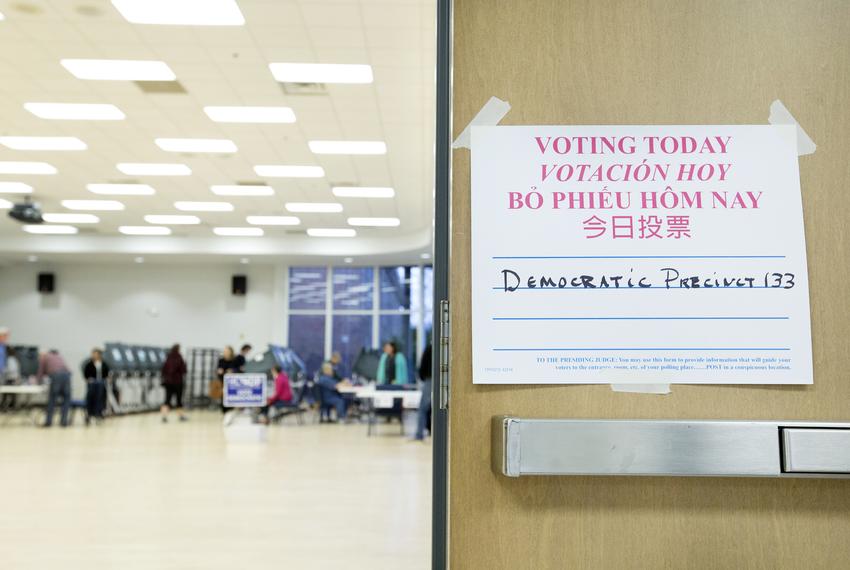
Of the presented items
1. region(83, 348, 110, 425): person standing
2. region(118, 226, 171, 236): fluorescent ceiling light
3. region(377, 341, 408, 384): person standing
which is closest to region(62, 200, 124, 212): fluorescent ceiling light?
region(118, 226, 171, 236): fluorescent ceiling light

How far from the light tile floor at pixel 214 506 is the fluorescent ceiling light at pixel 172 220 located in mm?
6595

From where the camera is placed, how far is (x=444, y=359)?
1.77m

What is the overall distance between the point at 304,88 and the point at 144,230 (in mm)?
9841

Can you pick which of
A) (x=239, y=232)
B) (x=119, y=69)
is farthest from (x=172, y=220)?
(x=119, y=69)

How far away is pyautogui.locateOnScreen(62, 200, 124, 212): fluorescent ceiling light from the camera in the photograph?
1396 centimetres

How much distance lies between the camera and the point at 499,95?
1832mm

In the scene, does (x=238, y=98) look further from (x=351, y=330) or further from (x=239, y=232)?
(x=351, y=330)

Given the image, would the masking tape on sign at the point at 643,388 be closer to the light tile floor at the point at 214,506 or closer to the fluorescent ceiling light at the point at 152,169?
the light tile floor at the point at 214,506

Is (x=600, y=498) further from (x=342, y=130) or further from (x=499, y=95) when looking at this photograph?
(x=342, y=130)

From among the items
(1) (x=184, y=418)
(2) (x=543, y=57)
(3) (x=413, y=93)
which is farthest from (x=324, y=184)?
(2) (x=543, y=57)

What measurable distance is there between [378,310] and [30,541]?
52.9 ft

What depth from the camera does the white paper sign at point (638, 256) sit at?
5.74ft

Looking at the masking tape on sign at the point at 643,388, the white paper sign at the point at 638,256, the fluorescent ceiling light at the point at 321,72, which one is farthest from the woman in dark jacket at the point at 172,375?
the masking tape on sign at the point at 643,388

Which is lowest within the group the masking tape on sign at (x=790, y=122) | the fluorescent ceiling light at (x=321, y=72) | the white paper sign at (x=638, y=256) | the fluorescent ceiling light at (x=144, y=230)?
the white paper sign at (x=638, y=256)
